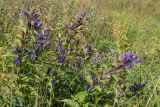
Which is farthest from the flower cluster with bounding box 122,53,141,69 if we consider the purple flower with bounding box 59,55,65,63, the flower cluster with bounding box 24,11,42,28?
the flower cluster with bounding box 24,11,42,28

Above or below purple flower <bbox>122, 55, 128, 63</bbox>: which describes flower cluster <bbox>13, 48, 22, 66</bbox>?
above

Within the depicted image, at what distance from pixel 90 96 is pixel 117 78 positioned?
259 mm

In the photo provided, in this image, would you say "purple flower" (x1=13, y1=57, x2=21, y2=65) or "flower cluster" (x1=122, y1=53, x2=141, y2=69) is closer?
"purple flower" (x1=13, y1=57, x2=21, y2=65)

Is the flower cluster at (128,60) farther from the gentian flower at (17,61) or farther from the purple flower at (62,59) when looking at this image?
the gentian flower at (17,61)

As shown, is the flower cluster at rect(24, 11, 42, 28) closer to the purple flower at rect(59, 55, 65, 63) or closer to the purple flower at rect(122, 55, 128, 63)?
the purple flower at rect(59, 55, 65, 63)

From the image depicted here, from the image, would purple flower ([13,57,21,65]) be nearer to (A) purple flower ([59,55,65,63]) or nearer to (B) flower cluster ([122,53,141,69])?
(A) purple flower ([59,55,65,63])

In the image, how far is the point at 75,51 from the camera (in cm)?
249

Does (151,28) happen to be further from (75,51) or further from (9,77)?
(9,77)

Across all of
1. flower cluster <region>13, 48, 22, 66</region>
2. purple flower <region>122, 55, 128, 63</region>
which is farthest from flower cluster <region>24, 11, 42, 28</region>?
purple flower <region>122, 55, 128, 63</region>

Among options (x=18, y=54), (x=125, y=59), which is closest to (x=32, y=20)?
(x=18, y=54)

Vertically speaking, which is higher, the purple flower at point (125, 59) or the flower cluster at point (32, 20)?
the flower cluster at point (32, 20)

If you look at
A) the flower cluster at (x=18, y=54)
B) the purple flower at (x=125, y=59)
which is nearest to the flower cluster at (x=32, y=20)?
the flower cluster at (x=18, y=54)

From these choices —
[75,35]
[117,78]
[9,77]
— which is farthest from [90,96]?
[9,77]

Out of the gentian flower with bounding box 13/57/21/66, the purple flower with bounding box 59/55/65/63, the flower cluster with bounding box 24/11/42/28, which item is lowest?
the purple flower with bounding box 59/55/65/63
